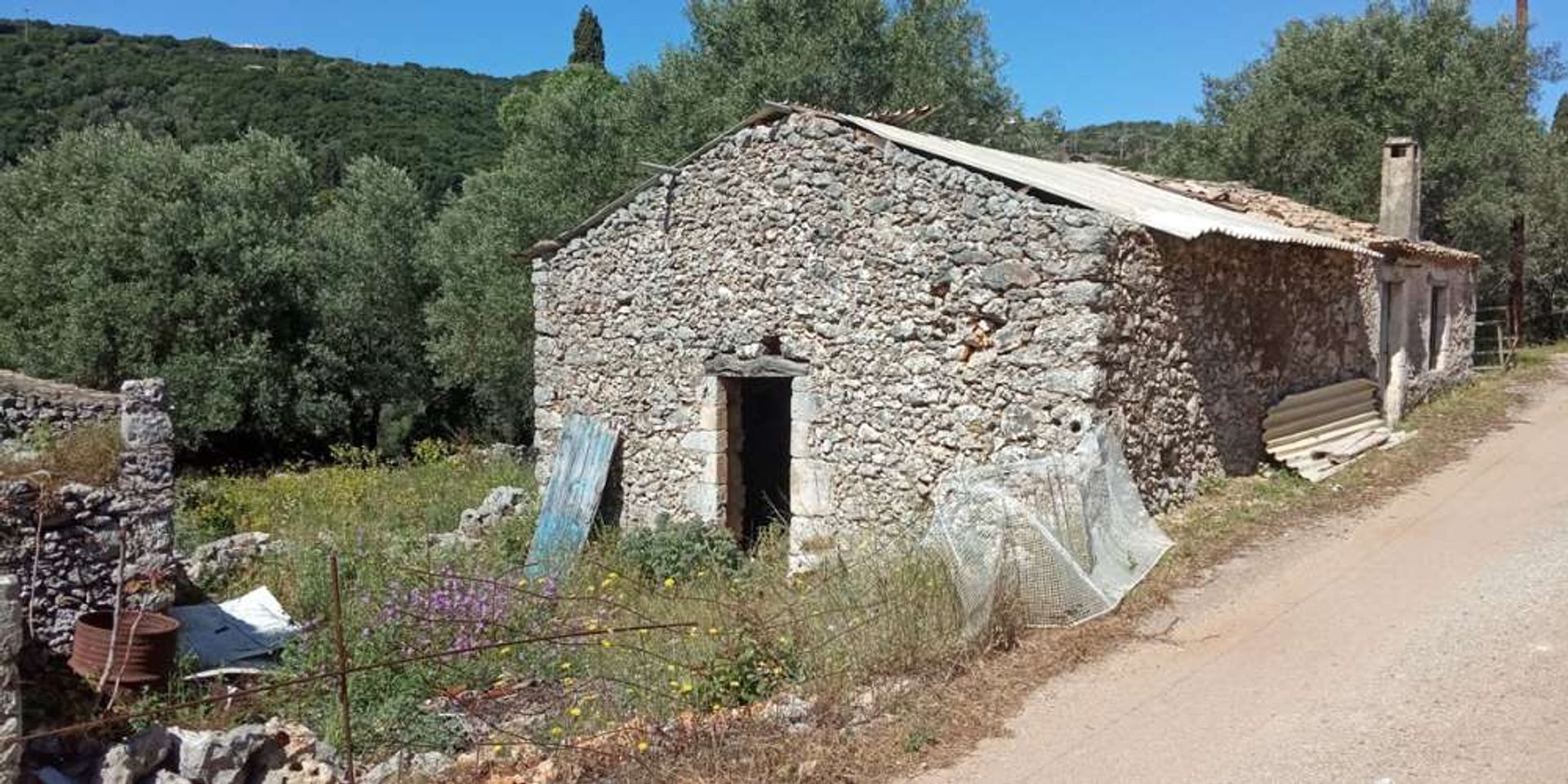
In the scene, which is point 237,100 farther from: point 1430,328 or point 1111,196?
point 1430,328

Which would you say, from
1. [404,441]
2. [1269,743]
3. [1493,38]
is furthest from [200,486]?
[1493,38]

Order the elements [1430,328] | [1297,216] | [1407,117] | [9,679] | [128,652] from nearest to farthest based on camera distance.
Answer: [9,679], [128,652], [1297,216], [1430,328], [1407,117]

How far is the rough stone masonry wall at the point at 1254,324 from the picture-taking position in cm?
979

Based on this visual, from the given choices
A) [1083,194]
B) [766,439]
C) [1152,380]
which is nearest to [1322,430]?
[1152,380]

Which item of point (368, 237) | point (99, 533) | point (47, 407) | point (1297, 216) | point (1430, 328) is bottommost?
point (99, 533)

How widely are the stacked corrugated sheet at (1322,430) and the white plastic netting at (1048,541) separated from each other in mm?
4113

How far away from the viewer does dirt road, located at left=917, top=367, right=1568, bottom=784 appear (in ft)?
14.7

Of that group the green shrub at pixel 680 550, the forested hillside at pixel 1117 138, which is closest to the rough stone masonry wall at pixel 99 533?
the green shrub at pixel 680 550

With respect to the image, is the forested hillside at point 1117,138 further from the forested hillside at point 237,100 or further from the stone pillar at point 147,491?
the stone pillar at point 147,491

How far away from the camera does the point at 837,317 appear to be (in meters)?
9.98

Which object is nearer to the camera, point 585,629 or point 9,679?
point 9,679

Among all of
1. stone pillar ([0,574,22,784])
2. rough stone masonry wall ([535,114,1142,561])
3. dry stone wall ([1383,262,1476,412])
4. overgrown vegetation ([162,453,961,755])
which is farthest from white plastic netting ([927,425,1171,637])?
dry stone wall ([1383,262,1476,412])

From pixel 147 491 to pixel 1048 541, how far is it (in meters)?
6.84

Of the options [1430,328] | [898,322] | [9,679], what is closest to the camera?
[9,679]
